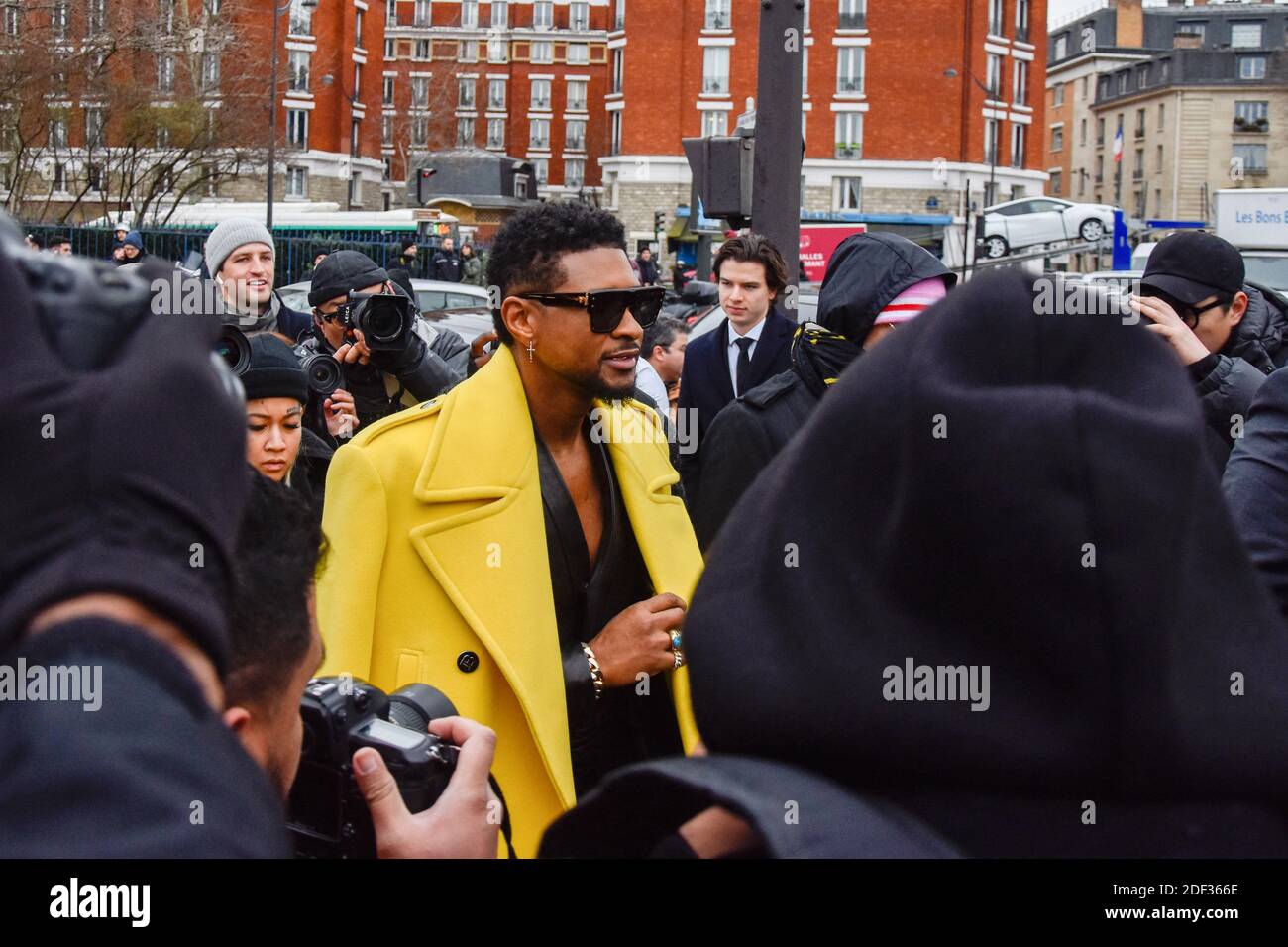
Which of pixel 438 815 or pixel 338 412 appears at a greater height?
pixel 338 412

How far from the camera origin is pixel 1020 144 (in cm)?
6894

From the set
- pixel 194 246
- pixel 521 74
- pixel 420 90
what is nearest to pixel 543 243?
pixel 194 246

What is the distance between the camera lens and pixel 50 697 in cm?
108

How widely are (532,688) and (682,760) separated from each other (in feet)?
6.94

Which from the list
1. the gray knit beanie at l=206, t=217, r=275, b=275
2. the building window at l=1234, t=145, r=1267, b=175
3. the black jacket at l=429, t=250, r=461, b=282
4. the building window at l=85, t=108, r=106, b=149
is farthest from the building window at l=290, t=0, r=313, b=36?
Answer: the gray knit beanie at l=206, t=217, r=275, b=275

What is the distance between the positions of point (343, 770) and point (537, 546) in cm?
169

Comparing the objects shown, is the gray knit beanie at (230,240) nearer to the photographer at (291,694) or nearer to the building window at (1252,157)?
the photographer at (291,694)

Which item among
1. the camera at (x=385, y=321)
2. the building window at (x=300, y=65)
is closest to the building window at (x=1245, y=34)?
the building window at (x=300, y=65)

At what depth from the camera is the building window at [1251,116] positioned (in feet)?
281

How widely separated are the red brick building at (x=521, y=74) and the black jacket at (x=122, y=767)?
336 ft

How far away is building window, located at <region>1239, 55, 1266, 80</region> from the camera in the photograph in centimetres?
8712

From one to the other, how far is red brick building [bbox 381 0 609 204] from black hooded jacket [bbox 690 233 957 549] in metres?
98.9

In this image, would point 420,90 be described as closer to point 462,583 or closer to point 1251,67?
point 1251,67
